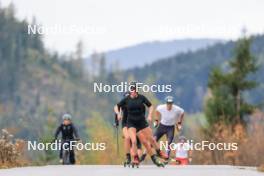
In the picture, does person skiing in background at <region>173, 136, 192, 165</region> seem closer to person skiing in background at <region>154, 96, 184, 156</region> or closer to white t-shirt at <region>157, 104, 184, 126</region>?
person skiing in background at <region>154, 96, 184, 156</region>

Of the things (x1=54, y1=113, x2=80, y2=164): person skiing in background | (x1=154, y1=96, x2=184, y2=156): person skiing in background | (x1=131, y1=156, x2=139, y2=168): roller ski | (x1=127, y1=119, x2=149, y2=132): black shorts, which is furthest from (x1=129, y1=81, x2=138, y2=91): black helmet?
(x1=54, y1=113, x2=80, y2=164): person skiing in background

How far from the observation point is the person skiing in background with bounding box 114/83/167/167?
68.4 ft

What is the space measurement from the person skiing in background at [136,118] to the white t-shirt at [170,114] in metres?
2.78

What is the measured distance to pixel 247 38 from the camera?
66.9 metres

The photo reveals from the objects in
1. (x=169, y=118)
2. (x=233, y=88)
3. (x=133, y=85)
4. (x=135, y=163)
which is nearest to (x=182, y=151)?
(x=169, y=118)

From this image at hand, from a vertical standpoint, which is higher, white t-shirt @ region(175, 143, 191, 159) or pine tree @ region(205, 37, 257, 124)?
pine tree @ region(205, 37, 257, 124)

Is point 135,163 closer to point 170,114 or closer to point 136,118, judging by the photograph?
point 136,118

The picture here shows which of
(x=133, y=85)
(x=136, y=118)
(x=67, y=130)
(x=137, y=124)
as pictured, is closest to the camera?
(x=133, y=85)

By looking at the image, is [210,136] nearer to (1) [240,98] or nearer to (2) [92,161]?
(1) [240,98]

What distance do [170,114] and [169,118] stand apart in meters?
0.12

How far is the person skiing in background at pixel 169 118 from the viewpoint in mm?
24578

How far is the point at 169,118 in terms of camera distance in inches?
975

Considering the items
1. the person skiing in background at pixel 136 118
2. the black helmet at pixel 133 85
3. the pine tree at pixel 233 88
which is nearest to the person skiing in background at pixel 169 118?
the person skiing in background at pixel 136 118

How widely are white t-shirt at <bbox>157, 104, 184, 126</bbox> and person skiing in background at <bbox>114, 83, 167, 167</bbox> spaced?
278cm
